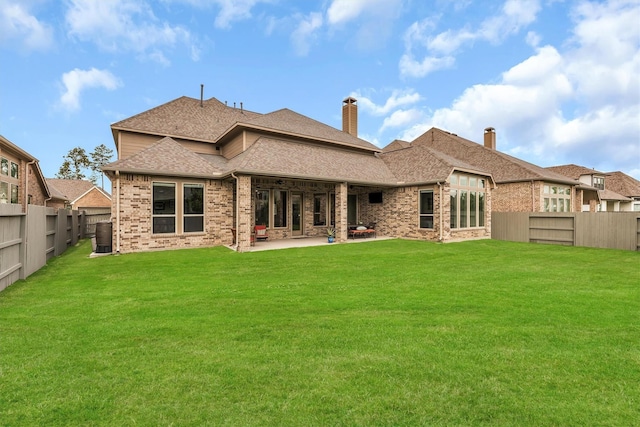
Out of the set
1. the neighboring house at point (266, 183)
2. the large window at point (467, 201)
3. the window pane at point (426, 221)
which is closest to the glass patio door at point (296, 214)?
the neighboring house at point (266, 183)

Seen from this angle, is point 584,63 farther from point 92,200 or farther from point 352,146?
point 92,200

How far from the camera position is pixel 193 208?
1232 cm

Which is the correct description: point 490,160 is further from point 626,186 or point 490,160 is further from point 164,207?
point 626,186

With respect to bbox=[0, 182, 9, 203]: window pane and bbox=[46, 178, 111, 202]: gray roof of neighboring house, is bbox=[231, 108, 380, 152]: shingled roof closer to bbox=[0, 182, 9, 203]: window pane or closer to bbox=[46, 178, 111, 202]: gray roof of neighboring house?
bbox=[0, 182, 9, 203]: window pane

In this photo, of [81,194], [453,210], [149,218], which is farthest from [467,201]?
[81,194]

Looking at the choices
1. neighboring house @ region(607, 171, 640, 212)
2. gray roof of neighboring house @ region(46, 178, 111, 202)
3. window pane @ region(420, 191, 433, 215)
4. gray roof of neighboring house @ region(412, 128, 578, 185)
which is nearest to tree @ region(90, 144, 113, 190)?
gray roof of neighboring house @ region(46, 178, 111, 202)

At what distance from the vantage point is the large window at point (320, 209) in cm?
1691

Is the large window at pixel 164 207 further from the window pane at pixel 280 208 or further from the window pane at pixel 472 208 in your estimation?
the window pane at pixel 472 208

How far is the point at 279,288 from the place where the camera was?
19.9ft

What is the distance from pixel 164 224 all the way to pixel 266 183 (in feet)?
16.7

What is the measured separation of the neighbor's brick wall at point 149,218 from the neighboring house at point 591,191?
100ft

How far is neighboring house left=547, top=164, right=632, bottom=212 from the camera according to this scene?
2928 centimetres

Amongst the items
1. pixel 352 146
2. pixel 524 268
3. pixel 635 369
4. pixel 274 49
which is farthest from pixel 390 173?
pixel 635 369

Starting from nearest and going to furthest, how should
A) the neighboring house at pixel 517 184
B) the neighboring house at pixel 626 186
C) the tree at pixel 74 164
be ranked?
the neighboring house at pixel 517 184 → the neighboring house at pixel 626 186 → the tree at pixel 74 164
